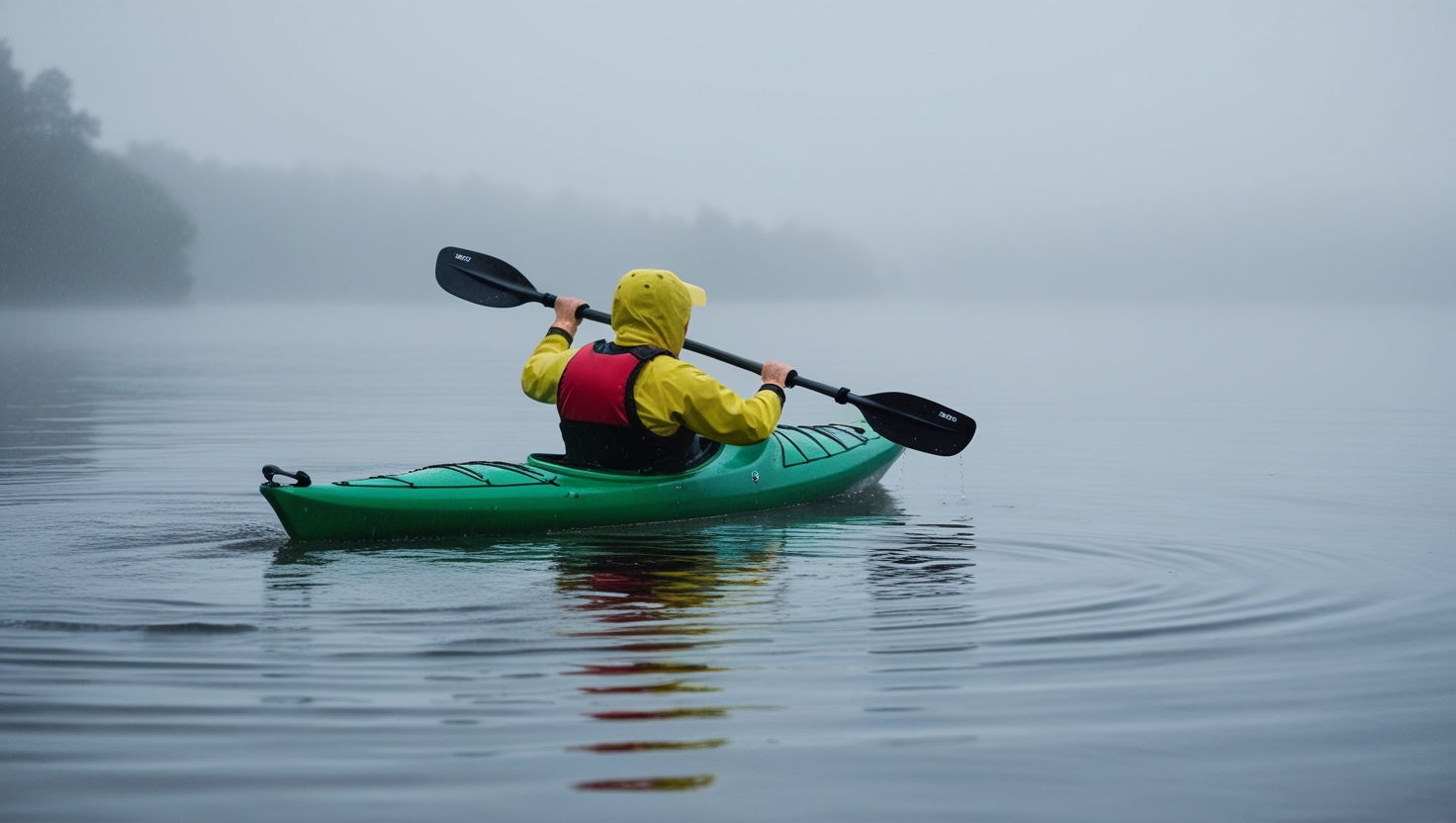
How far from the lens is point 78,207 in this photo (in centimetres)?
7538

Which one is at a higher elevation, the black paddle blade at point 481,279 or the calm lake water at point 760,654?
the black paddle blade at point 481,279

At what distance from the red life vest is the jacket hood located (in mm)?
105

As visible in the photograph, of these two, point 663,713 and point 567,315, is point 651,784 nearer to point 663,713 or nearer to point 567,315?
point 663,713

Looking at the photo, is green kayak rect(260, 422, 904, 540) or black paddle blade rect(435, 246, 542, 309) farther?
black paddle blade rect(435, 246, 542, 309)

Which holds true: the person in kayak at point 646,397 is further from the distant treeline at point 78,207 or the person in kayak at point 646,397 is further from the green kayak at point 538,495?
the distant treeline at point 78,207

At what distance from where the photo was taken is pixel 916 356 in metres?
30.0

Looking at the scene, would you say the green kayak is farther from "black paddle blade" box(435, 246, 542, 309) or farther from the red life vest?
"black paddle blade" box(435, 246, 542, 309)

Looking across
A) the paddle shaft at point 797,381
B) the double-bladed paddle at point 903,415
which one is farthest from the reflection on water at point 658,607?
the double-bladed paddle at point 903,415

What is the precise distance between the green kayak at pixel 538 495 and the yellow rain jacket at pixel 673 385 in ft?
1.38

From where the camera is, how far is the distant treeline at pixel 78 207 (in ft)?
239

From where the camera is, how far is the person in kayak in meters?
6.83

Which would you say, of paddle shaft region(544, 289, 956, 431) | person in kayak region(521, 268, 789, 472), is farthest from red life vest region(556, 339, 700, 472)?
paddle shaft region(544, 289, 956, 431)

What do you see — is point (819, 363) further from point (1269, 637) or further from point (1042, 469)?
point (1269, 637)

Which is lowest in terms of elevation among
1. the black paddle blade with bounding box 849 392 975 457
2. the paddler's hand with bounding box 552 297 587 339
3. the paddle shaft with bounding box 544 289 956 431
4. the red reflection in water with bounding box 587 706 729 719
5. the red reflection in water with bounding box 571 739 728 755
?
the red reflection in water with bounding box 571 739 728 755
